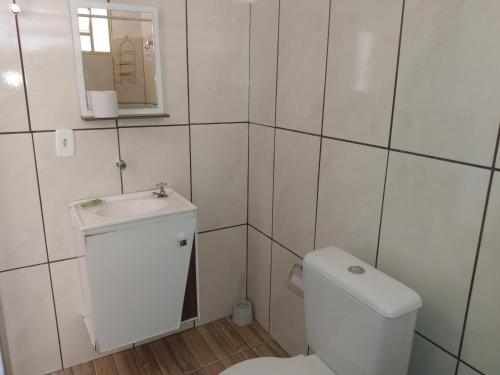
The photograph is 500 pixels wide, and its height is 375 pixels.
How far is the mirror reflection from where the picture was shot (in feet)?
5.20

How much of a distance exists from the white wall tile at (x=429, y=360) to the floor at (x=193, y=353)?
0.84m

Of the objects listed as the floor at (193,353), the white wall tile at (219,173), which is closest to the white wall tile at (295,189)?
the white wall tile at (219,173)

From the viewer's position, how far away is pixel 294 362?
4.39ft

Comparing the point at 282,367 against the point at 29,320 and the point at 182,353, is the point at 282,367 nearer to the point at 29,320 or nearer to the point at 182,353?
the point at 182,353

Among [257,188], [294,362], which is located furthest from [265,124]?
[294,362]

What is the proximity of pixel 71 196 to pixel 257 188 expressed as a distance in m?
0.88

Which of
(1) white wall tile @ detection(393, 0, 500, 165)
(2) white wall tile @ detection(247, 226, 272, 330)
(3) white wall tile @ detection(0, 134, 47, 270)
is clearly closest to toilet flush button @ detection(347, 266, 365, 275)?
(1) white wall tile @ detection(393, 0, 500, 165)

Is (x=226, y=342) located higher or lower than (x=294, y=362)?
lower

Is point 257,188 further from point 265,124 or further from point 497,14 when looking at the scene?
point 497,14

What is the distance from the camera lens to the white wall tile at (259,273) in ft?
6.76

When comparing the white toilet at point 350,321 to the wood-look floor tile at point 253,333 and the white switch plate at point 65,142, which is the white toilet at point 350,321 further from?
the white switch plate at point 65,142

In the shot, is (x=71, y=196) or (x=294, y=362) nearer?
(x=294, y=362)

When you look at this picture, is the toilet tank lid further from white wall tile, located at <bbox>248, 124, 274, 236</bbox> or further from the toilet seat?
white wall tile, located at <bbox>248, 124, 274, 236</bbox>

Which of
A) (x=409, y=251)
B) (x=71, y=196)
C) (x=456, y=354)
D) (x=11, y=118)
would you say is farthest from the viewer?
(x=71, y=196)
